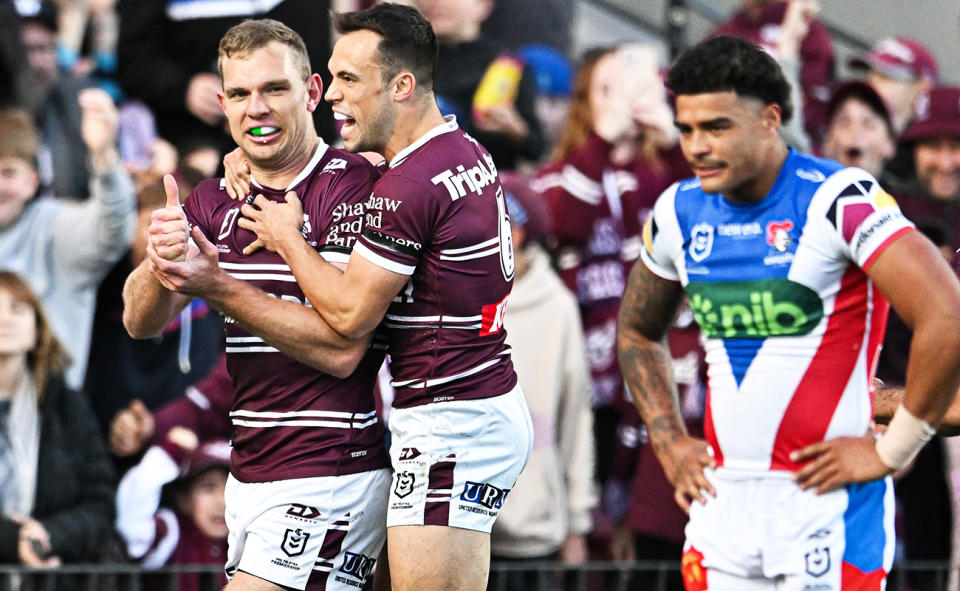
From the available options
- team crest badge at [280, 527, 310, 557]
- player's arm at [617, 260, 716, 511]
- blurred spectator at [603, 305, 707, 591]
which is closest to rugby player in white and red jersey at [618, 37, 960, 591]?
player's arm at [617, 260, 716, 511]

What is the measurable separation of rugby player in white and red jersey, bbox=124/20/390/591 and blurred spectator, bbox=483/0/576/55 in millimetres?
5728

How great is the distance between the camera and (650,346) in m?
5.90

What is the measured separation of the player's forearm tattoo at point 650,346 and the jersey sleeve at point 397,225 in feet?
3.42

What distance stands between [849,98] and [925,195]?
0.89 metres

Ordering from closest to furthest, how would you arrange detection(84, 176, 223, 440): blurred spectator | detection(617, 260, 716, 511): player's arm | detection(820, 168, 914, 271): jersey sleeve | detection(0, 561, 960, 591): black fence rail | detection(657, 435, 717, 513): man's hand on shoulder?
detection(820, 168, 914, 271): jersey sleeve < detection(657, 435, 717, 513): man's hand on shoulder < detection(617, 260, 716, 511): player's arm < detection(0, 561, 960, 591): black fence rail < detection(84, 176, 223, 440): blurred spectator

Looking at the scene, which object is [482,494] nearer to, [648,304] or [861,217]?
[648,304]

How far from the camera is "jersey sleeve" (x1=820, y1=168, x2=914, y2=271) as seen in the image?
196 inches

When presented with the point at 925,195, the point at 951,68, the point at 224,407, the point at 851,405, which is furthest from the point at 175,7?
the point at 951,68

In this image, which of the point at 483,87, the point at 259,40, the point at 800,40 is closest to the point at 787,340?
the point at 259,40

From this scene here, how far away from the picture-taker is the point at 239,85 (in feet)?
17.3

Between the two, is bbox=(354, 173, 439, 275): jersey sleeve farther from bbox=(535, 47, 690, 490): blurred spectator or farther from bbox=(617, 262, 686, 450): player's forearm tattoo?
bbox=(535, 47, 690, 490): blurred spectator

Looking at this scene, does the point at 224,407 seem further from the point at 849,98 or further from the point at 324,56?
the point at 849,98

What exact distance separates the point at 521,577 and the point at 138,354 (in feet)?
→ 8.29

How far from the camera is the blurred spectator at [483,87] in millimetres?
9562
